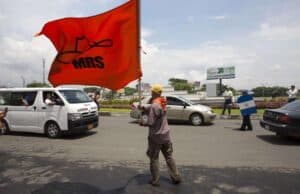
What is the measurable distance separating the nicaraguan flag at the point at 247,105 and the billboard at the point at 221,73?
39537mm

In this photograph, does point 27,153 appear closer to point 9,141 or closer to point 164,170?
point 9,141

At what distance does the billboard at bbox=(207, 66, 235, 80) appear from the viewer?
53116 millimetres

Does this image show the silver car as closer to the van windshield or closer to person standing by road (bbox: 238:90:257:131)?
person standing by road (bbox: 238:90:257:131)

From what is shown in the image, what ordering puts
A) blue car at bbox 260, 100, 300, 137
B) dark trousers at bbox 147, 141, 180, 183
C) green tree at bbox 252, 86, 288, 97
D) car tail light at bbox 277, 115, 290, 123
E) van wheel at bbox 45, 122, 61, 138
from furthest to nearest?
green tree at bbox 252, 86, 288, 97 → van wheel at bbox 45, 122, 61, 138 → car tail light at bbox 277, 115, 290, 123 → blue car at bbox 260, 100, 300, 137 → dark trousers at bbox 147, 141, 180, 183

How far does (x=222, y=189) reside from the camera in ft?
20.3

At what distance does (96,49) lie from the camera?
20.2 feet

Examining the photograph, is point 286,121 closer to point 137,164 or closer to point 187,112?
point 137,164

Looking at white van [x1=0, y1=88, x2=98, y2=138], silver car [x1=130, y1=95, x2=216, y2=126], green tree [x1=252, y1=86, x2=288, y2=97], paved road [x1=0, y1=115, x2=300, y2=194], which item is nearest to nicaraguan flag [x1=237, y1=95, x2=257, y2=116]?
paved road [x1=0, y1=115, x2=300, y2=194]

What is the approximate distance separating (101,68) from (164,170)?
9.23ft

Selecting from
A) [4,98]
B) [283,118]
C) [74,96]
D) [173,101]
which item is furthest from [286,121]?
[4,98]

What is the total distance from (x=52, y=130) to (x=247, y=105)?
25.8 ft

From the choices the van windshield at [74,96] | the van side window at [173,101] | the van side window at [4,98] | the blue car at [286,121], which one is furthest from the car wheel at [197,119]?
the van side window at [4,98]

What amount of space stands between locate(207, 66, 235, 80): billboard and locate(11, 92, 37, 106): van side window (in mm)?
43497

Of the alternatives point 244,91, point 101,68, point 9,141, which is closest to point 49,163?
point 101,68
